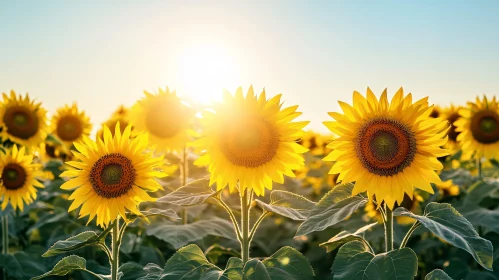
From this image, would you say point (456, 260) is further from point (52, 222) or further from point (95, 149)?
point (52, 222)

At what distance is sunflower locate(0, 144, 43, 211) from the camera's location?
5539mm

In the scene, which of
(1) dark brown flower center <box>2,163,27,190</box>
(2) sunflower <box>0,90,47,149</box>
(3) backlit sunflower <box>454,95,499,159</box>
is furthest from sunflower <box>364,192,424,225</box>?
(2) sunflower <box>0,90,47,149</box>

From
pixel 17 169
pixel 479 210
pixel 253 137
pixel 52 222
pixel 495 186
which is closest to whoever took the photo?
pixel 253 137

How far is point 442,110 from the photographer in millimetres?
7777

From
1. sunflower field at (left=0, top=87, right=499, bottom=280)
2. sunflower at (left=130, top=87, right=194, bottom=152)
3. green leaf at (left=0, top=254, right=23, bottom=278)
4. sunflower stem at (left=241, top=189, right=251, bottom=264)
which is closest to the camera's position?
sunflower field at (left=0, top=87, right=499, bottom=280)

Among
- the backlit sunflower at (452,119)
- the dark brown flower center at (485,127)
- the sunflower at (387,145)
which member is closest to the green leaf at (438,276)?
the sunflower at (387,145)

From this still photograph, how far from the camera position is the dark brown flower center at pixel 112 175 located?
10.7 feet

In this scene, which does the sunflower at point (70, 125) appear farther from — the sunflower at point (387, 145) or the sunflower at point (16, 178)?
the sunflower at point (387, 145)

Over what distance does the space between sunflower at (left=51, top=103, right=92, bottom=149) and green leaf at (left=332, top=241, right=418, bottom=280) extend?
Answer: 5975 millimetres

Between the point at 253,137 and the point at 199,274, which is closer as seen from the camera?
the point at 199,274

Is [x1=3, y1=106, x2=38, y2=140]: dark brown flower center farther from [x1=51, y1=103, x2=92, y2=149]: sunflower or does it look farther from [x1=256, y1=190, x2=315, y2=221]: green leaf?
[x1=256, y1=190, x2=315, y2=221]: green leaf

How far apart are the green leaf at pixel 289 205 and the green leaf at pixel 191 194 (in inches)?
11.7

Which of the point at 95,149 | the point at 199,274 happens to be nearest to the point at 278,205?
the point at 199,274

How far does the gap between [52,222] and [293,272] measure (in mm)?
3870
